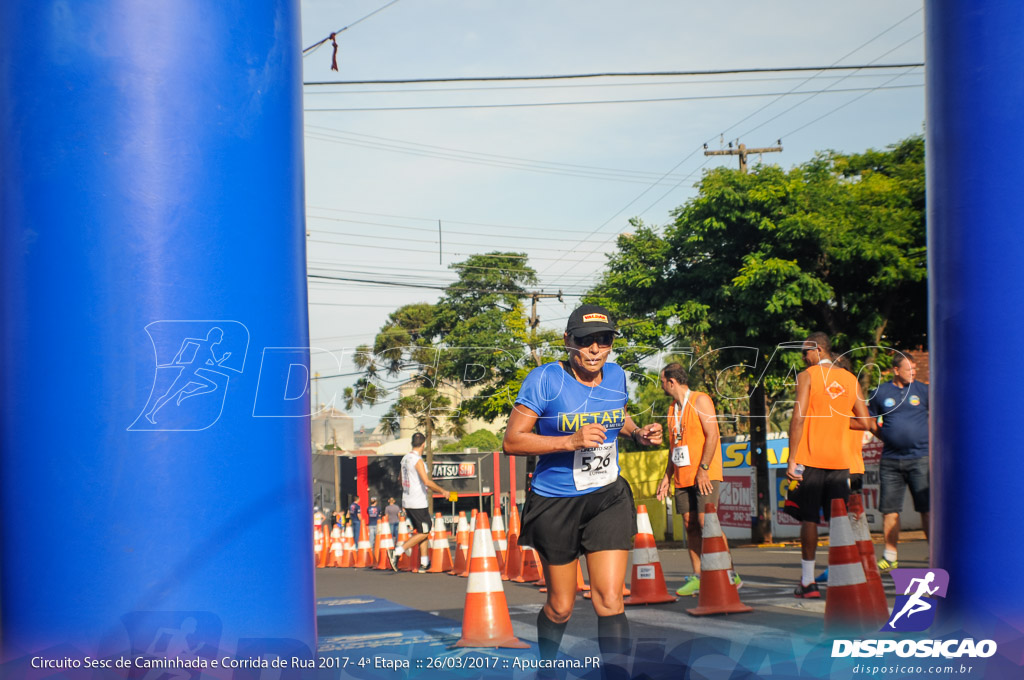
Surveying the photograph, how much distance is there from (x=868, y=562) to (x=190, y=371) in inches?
184

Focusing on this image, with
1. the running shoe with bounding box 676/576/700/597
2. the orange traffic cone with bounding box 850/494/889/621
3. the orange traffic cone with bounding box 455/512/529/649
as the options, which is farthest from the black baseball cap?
the running shoe with bounding box 676/576/700/597

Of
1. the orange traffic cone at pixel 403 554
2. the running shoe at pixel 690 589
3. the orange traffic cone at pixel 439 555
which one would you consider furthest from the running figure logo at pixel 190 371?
the orange traffic cone at pixel 403 554

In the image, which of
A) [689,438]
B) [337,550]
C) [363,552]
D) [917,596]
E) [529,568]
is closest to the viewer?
[917,596]

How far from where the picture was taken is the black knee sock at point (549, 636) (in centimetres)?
509

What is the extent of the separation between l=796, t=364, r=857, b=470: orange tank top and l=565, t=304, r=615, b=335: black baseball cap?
10.4 ft

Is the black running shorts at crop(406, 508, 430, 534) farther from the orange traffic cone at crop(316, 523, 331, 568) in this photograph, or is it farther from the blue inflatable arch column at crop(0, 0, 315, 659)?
the blue inflatable arch column at crop(0, 0, 315, 659)

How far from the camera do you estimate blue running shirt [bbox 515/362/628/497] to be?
16.9 ft

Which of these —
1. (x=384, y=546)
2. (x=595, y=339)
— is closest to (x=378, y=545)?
(x=384, y=546)

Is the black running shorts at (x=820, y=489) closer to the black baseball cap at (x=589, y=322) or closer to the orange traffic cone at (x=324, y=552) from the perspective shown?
the black baseball cap at (x=589, y=322)

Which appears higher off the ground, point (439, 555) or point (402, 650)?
point (402, 650)

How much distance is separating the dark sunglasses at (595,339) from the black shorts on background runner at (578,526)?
0.76 m

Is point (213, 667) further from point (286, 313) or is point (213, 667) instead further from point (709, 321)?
point (709, 321)

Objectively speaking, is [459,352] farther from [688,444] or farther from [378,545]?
[688,444]

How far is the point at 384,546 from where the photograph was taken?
15.4 metres
